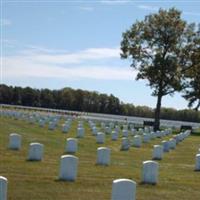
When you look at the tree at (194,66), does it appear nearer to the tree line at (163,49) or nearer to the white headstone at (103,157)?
the tree line at (163,49)

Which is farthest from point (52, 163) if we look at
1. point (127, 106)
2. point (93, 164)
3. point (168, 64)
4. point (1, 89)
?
point (127, 106)

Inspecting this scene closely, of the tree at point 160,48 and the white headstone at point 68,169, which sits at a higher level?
the tree at point 160,48

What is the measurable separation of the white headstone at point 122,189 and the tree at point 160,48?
54.3 m

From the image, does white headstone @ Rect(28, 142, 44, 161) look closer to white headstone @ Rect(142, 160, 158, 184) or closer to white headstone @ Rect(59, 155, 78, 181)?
white headstone @ Rect(59, 155, 78, 181)

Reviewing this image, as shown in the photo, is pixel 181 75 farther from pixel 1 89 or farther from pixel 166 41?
pixel 1 89

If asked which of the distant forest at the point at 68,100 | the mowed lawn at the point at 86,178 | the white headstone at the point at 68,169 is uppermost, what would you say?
the distant forest at the point at 68,100

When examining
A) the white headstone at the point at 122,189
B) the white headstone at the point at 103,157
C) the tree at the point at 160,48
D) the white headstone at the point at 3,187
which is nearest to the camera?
the white headstone at the point at 3,187

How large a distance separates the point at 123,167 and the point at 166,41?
46228mm

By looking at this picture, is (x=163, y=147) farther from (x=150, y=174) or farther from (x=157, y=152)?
(x=150, y=174)

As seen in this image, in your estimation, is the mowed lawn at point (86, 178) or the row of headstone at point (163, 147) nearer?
the mowed lawn at point (86, 178)

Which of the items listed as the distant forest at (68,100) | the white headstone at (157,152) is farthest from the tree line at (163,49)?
the distant forest at (68,100)

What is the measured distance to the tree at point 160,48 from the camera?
67062mm

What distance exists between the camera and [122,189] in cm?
1229

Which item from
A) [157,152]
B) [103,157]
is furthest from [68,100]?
[103,157]
